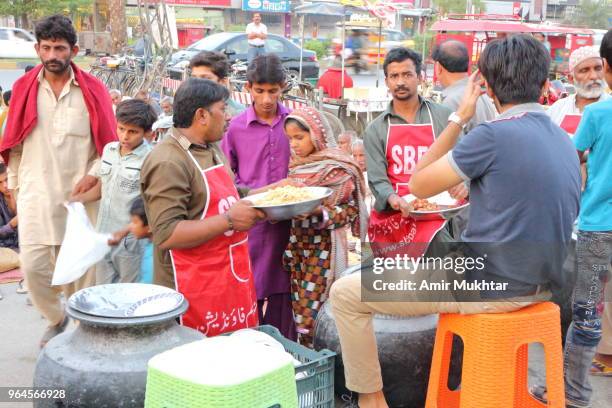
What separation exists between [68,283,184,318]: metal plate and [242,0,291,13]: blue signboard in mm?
46371

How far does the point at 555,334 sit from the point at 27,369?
3.05 m

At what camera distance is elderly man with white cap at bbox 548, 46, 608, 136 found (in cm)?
493

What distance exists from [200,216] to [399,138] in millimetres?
1447

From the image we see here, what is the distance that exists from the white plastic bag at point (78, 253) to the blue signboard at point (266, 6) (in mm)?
45857

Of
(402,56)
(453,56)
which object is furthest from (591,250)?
(453,56)

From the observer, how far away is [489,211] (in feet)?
8.96

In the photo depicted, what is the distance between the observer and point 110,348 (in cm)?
283

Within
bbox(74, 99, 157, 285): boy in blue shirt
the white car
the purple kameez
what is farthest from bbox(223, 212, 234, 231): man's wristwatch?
the white car

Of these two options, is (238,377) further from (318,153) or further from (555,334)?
(318,153)

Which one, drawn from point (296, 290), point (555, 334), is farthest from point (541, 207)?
point (296, 290)

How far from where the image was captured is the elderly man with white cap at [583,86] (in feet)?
16.2

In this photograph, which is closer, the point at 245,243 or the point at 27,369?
the point at 245,243

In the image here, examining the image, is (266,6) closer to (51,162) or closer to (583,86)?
(583,86)

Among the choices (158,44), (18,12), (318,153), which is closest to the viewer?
(318,153)
